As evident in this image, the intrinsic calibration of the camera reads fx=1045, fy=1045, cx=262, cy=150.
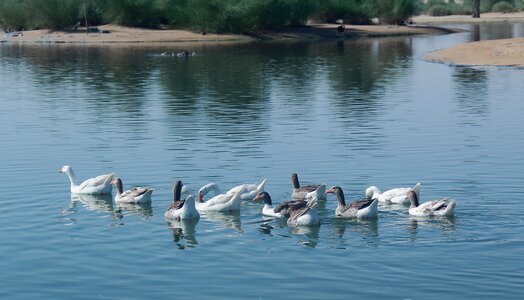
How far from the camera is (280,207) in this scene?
2000 cm

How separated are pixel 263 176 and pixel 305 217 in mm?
5080

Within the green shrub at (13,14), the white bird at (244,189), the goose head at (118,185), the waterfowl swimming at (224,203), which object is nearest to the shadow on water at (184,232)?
the waterfowl swimming at (224,203)

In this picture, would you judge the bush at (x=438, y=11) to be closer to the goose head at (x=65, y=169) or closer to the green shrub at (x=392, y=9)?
the green shrub at (x=392, y=9)

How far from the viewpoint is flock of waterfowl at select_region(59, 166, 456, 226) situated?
19438 mm

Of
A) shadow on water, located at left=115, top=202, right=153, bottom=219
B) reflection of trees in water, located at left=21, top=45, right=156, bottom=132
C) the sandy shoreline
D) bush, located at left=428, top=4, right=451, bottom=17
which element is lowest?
shadow on water, located at left=115, top=202, right=153, bottom=219

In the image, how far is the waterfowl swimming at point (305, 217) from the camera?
19094 millimetres

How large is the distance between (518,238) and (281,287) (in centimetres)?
474

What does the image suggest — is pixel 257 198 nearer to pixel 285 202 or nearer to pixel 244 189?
pixel 244 189

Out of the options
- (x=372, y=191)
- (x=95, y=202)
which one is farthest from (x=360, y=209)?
(x=95, y=202)

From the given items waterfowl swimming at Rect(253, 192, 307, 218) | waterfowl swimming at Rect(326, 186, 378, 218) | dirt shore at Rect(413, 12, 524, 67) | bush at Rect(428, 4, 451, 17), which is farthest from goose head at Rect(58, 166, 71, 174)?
bush at Rect(428, 4, 451, 17)

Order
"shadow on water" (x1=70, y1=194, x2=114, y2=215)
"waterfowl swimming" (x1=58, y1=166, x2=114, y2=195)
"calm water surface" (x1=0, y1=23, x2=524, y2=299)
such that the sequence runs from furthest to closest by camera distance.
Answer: "waterfowl swimming" (x1=58, y1=166, x2=114, y2=195) < "shadow on water" (x1=70, y1=194, x2=114, y2=215) < "calm water surface" (x1=0, y1=23, x2=524, y2=299)

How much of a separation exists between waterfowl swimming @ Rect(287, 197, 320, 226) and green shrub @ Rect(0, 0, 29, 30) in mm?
78901

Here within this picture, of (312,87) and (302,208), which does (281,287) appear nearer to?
(302,208)

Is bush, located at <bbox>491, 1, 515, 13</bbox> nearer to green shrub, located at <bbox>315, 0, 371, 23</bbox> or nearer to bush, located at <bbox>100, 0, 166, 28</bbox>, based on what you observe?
green shrub, located at <bbox>315, 0, 371, 23</bbox>
